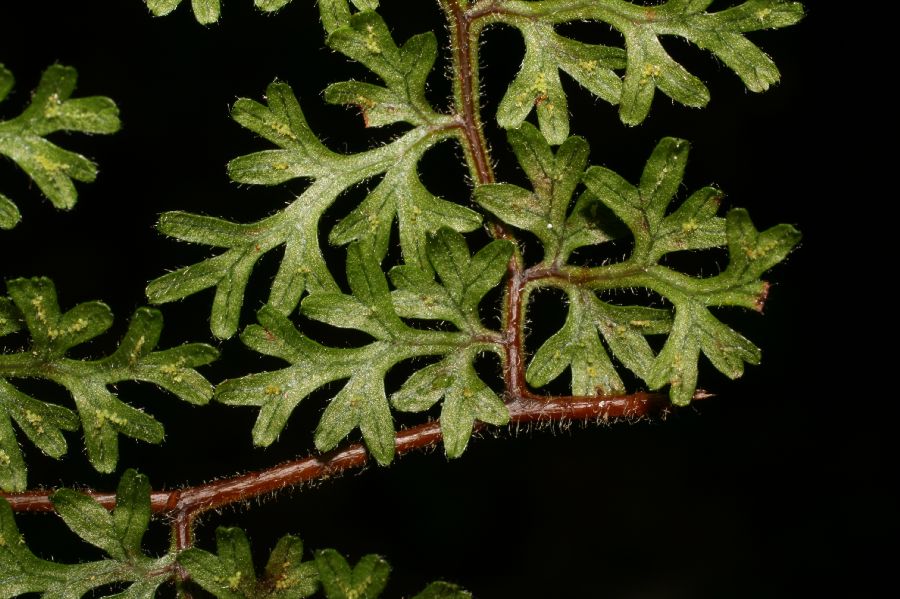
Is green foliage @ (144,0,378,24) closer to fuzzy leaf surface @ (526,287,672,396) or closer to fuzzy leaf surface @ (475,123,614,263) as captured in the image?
fuzzy leaf surface @ (475,123,614,263)

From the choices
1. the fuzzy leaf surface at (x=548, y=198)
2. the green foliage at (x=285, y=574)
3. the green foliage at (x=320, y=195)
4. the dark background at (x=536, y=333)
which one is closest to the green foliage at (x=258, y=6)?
the green foliage at (x=320, y=195)

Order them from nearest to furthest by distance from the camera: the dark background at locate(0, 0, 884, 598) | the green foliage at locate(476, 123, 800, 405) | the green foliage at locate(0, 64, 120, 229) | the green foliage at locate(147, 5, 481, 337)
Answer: the green foliage at locate(0, 64, 120, 229)
the green foliage at locate(476, 123, 800, 405)
the green foliage at locate(147, 5, 481, 337)
the dark background at locate(0, 0, 884, 598)

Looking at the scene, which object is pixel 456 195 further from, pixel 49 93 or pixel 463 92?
pixel 49 93

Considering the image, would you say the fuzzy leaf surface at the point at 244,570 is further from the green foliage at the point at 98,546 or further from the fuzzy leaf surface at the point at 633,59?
the fuzzy leaf surface at the point at 633,59

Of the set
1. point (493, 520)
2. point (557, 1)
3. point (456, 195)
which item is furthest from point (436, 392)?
point (493, 520)

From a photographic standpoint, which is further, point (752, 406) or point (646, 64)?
point (752, 406)

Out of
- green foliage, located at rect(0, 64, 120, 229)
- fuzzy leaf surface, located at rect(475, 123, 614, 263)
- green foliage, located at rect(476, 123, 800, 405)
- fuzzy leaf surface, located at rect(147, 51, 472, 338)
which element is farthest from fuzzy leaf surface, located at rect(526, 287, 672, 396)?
green foliage, located at rect(0, 64, 120, 229)
